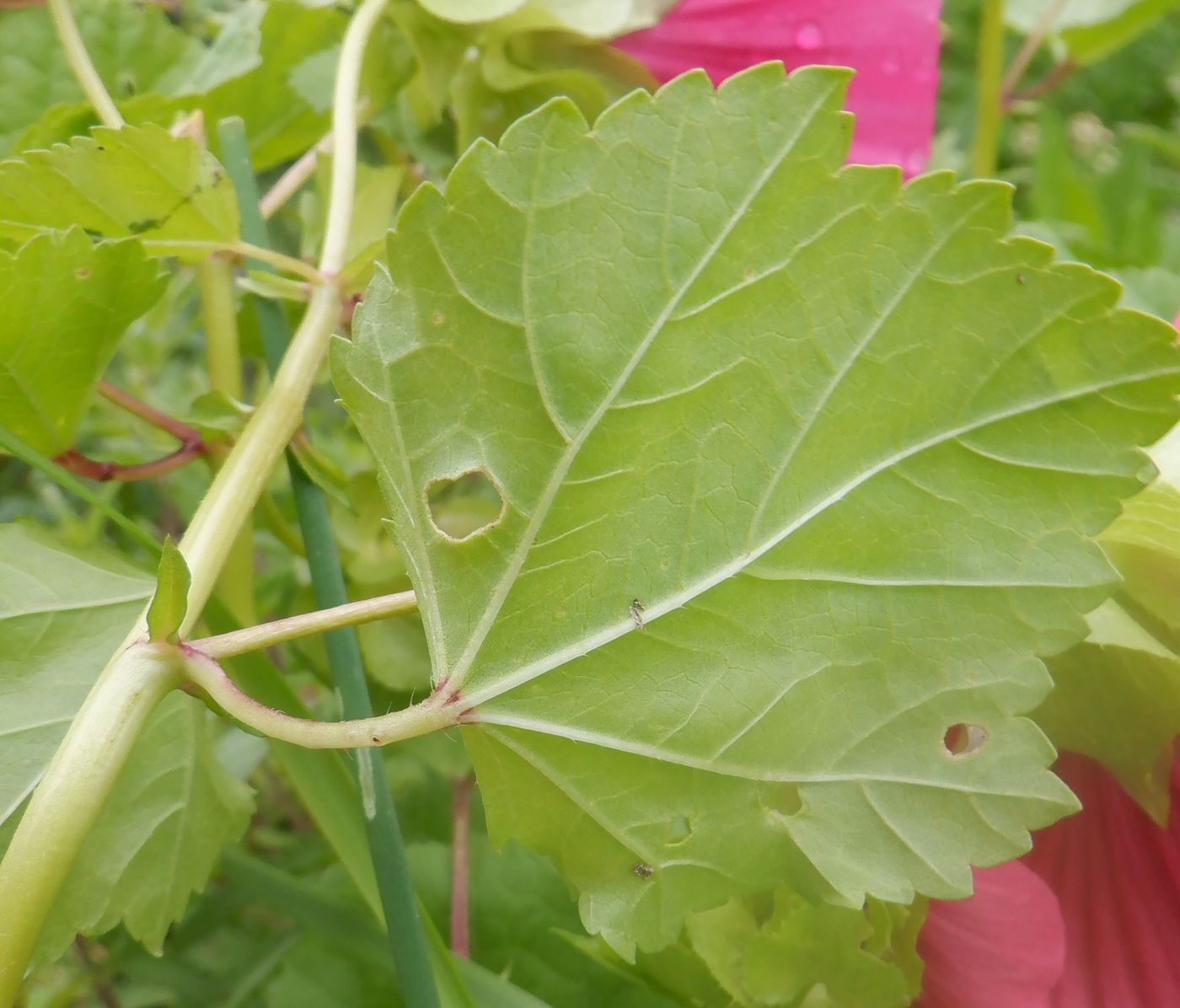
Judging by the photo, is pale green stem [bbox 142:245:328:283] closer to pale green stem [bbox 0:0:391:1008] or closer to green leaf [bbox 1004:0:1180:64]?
pale green stem [bbox 0:0:391:1008]

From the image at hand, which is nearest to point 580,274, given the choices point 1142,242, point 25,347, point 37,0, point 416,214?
point 416,214

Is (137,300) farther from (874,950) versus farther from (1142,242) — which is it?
(1142,242)

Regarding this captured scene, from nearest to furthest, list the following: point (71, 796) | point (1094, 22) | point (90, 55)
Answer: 1. point (71, 796)
2. point (90, 55)
3. point (1094, 22)

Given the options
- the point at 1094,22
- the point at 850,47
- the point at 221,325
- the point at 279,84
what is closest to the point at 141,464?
the point at 221,325

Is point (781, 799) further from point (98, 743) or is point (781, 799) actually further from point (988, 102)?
point (988, 102)

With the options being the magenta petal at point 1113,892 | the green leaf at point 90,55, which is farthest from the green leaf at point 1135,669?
the green leaf at point 90,55

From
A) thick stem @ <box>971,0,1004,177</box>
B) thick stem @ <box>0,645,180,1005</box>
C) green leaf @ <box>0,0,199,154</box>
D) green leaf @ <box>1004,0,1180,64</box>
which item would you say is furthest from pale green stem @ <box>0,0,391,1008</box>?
green leaf @ <box>1004,0,1180,64</box>

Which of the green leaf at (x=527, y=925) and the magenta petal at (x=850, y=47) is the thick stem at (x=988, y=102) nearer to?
the magenta petal at (x=850, y=47)
